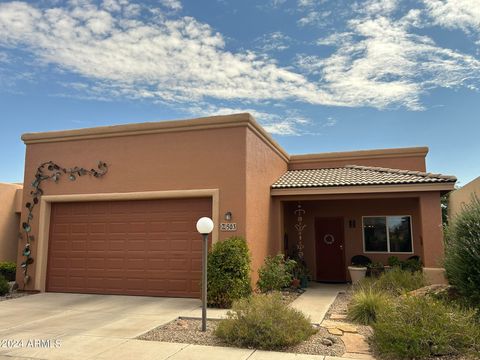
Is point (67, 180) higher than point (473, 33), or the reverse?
point (473, 33)

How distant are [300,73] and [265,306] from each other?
36.0 feet

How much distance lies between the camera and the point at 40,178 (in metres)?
13.3

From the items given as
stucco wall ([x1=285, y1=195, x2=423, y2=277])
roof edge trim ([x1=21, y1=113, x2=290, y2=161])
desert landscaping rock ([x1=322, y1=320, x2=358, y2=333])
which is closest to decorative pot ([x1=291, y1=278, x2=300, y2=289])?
stucco wall ([x1=285, y1=195, x2=423, y2=277])

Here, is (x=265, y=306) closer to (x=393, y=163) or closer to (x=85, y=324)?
(x=85, y=324)

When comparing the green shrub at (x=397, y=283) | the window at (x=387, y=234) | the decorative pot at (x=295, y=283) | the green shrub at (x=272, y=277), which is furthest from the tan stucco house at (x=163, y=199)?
the decorative pot at (x=295, y=283)

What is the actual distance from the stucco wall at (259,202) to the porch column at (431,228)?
4668 millimetres

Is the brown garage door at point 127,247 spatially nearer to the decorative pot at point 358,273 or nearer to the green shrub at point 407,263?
the decorative pot at point 358,273

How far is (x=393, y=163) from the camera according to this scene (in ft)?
57.6

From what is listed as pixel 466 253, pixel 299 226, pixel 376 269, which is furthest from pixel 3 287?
pixel 466 253

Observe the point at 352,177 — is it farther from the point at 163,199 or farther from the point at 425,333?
the point at 425,333

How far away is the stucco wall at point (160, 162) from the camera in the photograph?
37.6 feet

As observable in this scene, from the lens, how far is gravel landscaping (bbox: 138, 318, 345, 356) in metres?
6.66

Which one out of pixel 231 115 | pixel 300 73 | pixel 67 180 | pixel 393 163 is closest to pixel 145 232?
pixel 67 180

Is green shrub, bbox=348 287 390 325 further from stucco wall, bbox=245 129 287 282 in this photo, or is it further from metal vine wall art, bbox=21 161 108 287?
metal vine wall art, bbox=21 161 108 287
